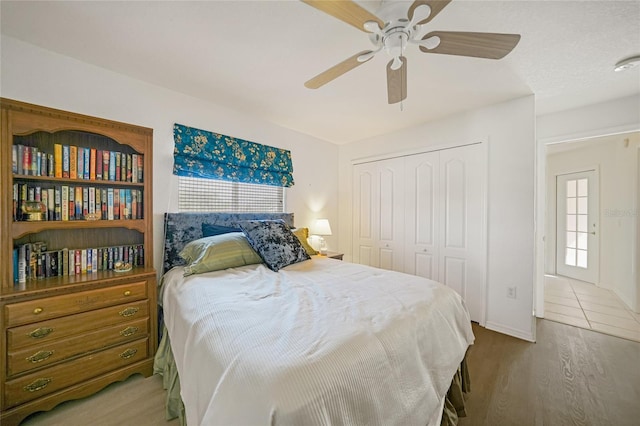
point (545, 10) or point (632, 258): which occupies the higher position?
point (545, 10)

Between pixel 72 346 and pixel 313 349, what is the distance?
171cm

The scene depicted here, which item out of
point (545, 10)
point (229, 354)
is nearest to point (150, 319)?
point (229, 354)

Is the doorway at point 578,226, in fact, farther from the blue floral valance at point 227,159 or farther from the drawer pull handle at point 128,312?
the drawer pull handle at point 128,312

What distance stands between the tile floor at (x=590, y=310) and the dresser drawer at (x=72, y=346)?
13.8ft

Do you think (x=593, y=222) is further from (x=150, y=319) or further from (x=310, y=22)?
(x=150, y=319)

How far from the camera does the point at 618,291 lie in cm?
356

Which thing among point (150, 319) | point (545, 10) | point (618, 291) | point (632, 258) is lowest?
point (618, 291)

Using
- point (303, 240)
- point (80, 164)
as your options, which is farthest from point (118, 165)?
point (303, 240)

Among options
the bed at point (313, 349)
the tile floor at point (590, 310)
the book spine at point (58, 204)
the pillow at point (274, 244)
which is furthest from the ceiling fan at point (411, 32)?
the tile floor at point (590, 310)

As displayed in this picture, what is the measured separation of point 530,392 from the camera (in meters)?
1.71

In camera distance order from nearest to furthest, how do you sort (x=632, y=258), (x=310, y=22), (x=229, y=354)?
(x=229, y=354) → (x=310, y=22) → (x=632, y=258)

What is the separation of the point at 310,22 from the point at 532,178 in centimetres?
250

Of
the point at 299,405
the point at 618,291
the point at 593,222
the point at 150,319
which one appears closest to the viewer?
the point at 299,405

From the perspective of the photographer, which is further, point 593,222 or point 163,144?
point 593,222
